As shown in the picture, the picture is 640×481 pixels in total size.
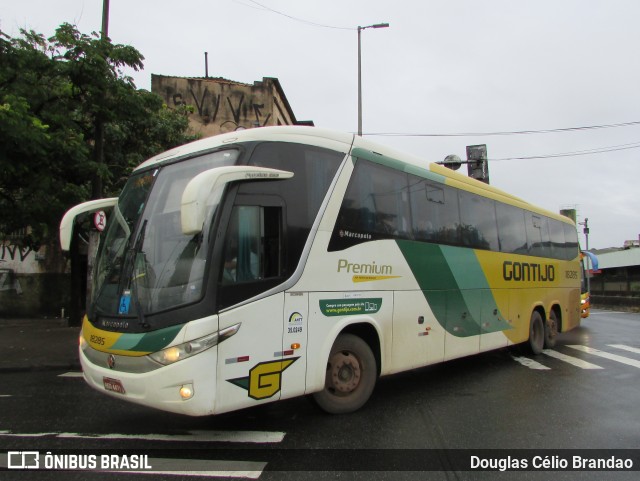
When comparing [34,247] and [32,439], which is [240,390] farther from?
[34,247]

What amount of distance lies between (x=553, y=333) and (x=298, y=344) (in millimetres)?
8836

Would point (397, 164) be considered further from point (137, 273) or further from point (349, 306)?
point (137, 273)

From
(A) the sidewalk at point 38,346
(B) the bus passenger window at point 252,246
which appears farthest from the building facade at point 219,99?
(B) the bus passenger window at point 252,246

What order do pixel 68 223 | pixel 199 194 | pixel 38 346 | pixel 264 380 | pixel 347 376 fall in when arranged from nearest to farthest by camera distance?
1. pixel 199 194
2. pixel 264 380
3. pixel 68 223
4. pixel 347 376
5. pixel 38 346

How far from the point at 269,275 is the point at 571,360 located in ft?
26.3

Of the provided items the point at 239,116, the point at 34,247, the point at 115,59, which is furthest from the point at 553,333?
the point at 239,116

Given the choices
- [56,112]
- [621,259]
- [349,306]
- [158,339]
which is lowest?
[158,339]

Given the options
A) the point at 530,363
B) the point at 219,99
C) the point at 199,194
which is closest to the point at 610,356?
the point at 530,363

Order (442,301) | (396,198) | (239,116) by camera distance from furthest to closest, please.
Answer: (239,116)
(442,301)
(396,198)

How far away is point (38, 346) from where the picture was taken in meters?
10.7

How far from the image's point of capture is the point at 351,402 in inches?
225

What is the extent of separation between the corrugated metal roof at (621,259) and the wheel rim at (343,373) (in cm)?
4057

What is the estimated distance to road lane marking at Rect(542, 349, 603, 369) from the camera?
916 cm

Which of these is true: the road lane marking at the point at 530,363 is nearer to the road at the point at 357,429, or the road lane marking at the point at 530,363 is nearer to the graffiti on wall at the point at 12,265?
the road at the point at 357,429
